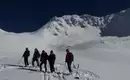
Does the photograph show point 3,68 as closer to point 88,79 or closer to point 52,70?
point 52,70

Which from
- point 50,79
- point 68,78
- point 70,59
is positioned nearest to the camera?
point 50,79

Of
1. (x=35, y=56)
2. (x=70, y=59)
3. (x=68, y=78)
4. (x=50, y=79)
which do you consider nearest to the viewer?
(x=50, y=79)

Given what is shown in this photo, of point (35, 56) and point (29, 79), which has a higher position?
point (35, 56)

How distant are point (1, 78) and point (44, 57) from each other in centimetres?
543

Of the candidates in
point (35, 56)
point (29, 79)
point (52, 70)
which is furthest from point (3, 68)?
point (29, 79)

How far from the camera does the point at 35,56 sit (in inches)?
1169

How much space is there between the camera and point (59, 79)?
2325cm

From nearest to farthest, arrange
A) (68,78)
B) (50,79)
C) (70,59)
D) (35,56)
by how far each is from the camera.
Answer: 1. (50,79)
2. (68,78)
3. (70,59)
4. (35,56)

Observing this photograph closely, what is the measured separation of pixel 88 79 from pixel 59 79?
11.0 feet

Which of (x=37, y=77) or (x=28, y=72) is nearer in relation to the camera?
(x=37, y=77)

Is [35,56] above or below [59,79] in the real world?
above

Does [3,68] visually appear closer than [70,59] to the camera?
No

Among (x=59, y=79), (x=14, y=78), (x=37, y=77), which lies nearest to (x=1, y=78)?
(x=14, y=78)

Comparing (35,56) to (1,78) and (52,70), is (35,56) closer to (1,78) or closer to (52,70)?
(52,70)
